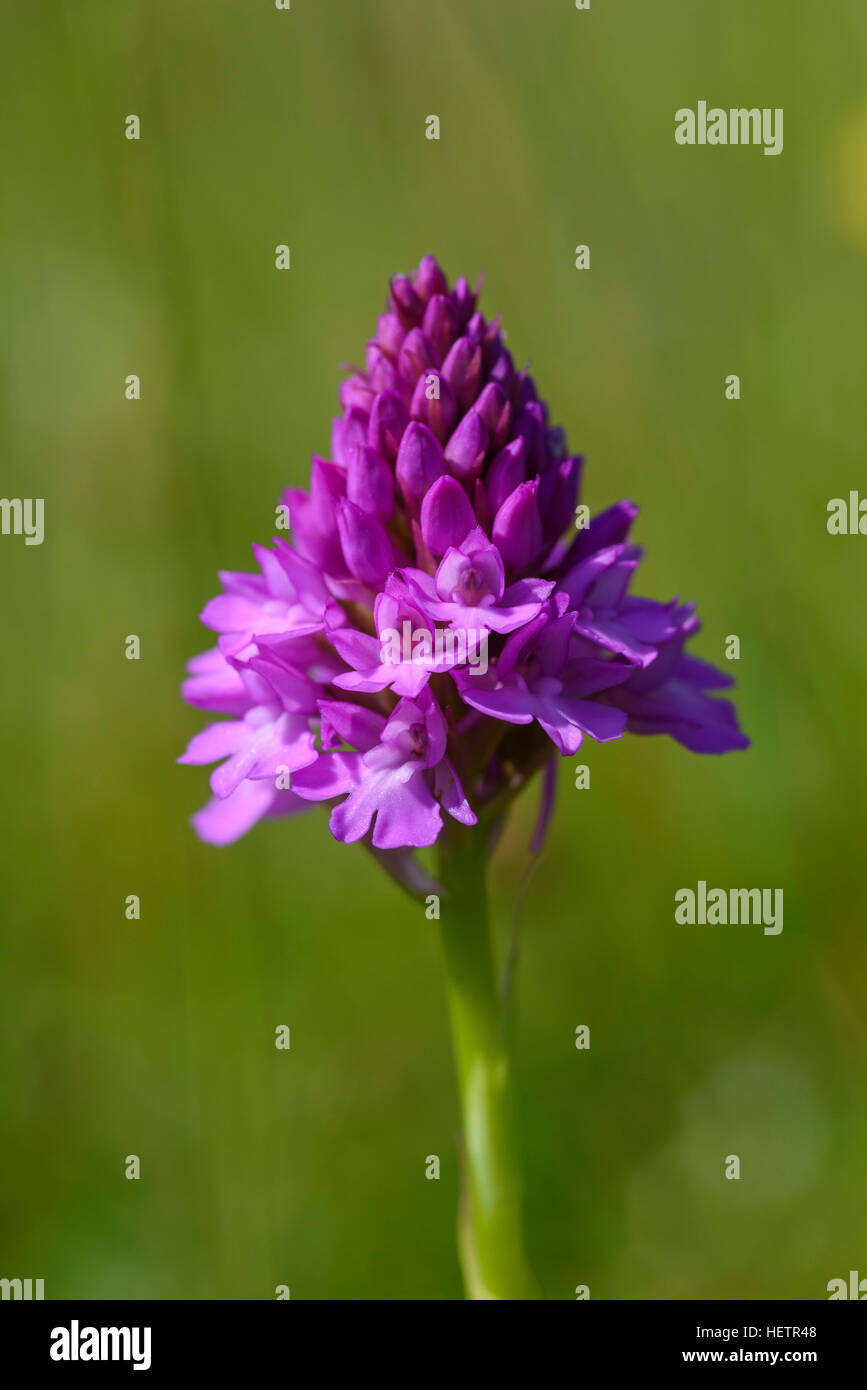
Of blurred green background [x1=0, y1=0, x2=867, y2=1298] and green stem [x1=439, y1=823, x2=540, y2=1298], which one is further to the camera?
blurred green background [x1=0, y1=0, x2=867, y2=1298]

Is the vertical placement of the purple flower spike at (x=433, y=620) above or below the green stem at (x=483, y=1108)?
above

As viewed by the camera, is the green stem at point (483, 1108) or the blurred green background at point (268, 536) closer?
the green stem at point (483, 1108)

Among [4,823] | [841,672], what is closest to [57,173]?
[4,823]

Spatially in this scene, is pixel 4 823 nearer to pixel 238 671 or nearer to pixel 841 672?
pixel 238 671

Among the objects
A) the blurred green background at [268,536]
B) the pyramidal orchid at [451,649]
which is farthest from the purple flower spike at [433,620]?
the blurred green background at [268,536]

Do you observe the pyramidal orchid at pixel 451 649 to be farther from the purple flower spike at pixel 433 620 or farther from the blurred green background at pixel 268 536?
the blurred green background at pixel 268 536

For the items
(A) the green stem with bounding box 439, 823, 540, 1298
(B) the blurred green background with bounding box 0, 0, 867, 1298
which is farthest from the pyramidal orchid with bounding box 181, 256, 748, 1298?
(B) the blurred green background with bounding box 0, 0, 867, 1298

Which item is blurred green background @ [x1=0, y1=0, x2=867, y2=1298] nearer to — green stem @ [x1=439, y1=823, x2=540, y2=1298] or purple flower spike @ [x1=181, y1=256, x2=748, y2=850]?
green stem @ [x1=439, y1=823, x2=540, y2=1298]
